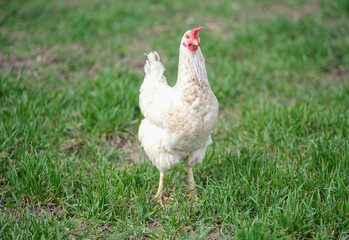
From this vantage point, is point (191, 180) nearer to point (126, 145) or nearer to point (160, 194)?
point (160, 194)

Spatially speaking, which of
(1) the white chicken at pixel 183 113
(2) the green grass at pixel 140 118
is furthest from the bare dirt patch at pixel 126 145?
(1) the white chicken at pixel 183 113

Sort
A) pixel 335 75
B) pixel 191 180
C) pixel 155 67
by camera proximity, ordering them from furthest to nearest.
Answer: pixel 335 75 → pixel 191 180 → pixel 155 67

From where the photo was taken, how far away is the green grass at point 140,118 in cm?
245

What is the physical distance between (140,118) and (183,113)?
154 centimetres

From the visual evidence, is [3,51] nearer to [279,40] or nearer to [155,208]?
[155,208]

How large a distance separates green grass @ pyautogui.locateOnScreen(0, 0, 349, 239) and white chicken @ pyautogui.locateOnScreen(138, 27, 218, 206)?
0.37 metres

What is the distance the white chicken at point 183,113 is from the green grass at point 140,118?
1.20 feet

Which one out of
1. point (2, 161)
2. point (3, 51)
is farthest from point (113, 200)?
point (3, 51)

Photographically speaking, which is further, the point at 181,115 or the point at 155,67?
the point at 155,67

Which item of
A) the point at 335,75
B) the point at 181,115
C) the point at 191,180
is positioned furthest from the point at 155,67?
the point at 335,75

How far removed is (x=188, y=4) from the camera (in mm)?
7148

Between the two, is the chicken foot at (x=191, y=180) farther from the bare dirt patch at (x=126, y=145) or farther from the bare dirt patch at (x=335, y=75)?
the bare dirt patch at (x=335, y=75)

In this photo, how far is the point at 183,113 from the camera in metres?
2.31

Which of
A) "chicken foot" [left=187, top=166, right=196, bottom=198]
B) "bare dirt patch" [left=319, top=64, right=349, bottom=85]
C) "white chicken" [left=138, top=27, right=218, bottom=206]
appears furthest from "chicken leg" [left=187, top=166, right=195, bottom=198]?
"bare dirt patch" [left=319, top=64, right=349, bottom=85]
